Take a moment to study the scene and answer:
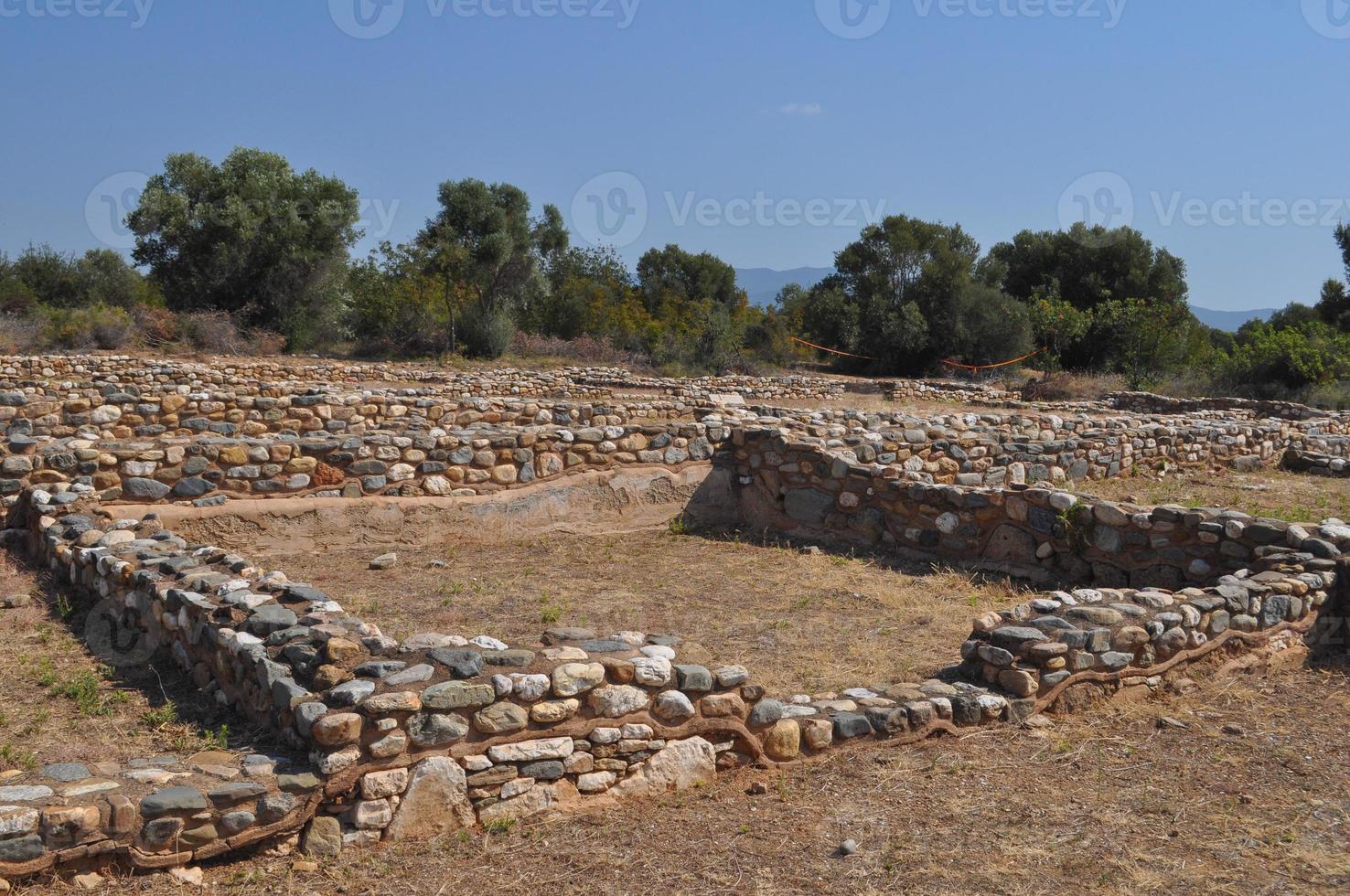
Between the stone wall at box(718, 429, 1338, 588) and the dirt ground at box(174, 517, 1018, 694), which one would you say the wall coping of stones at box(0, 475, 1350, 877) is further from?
the stone wall at box(718, 429, 1338, 588)

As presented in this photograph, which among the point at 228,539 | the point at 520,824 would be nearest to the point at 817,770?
the point at 520,824

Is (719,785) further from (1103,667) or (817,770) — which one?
(1103,667)

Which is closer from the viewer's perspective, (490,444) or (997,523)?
(997,523)

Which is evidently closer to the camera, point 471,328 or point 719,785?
point 719,785

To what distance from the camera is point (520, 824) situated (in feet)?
12.1

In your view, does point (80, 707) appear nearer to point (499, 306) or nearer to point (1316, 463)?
point (1316, 463)

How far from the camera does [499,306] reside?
29.6m

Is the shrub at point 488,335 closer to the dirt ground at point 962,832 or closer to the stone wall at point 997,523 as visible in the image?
the stone wall at point 997,523

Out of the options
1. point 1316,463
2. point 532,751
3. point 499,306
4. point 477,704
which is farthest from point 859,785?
point 499,306

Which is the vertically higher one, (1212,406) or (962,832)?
(1212,406)

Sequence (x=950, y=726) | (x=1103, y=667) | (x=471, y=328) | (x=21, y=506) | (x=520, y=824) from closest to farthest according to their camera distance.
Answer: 1. (x=520, y=824)
2. (x=950, y=726)
3. (x=1103, y=667)
4. (x=21, y=506)
5. (x=471, y=328)

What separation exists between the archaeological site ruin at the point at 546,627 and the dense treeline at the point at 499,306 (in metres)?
14.3

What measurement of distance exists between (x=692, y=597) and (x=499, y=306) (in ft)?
78.6

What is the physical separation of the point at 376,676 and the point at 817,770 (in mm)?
1773
